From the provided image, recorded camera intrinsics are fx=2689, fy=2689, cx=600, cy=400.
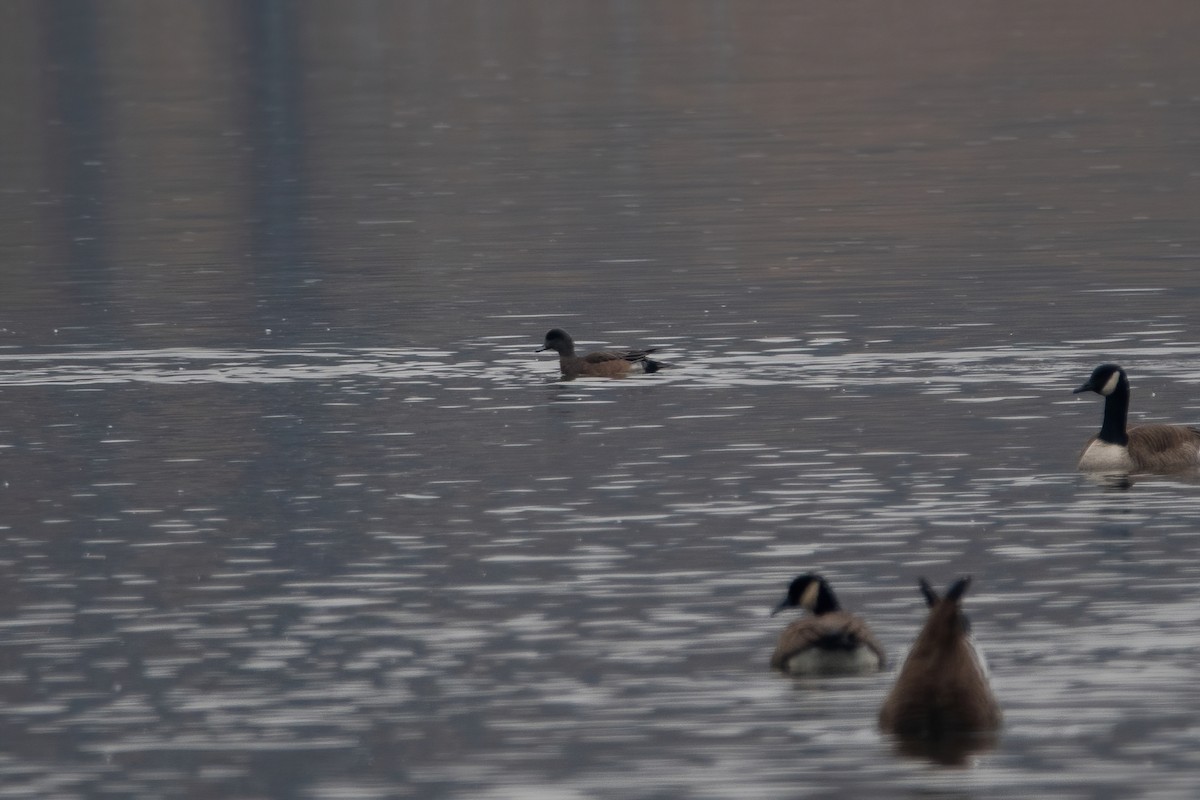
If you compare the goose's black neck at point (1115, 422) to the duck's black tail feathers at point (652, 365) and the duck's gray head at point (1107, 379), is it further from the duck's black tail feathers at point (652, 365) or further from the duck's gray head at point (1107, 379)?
the duck's black tail feathers at point (652, 365)

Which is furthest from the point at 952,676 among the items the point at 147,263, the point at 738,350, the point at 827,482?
the point at 147,263

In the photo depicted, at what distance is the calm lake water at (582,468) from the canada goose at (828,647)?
0.88ft

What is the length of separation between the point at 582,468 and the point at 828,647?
7.78 m

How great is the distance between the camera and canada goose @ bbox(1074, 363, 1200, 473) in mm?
22703

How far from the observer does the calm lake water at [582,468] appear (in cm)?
1520

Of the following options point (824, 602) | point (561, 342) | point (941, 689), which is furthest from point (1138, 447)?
point (941, 689)

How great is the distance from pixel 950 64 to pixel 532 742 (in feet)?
262

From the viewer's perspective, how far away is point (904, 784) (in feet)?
46.2

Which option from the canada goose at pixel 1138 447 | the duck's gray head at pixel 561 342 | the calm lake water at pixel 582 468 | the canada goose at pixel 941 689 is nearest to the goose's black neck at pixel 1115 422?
the canada goose at pixel 1138 447

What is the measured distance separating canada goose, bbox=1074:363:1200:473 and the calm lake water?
10.5 inches

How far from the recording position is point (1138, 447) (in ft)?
74.7

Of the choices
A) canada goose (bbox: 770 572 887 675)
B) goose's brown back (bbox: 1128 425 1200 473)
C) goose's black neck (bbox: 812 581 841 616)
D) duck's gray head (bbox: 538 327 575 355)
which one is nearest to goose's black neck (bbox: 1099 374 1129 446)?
goose's brown back (bbox: 1128 425 1200 473)

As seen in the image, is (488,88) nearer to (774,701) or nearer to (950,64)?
(950,64)

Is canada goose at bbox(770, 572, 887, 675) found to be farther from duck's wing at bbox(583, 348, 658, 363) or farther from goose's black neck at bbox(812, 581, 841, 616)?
duck's wing at bbox(583, 348, 658, 363)
